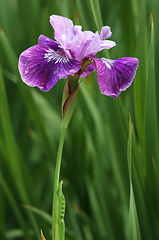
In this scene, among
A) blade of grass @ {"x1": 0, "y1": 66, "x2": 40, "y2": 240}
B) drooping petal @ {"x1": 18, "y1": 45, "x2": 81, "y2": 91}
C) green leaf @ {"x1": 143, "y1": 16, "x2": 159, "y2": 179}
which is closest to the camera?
drooping petal @ {"x1": 18, "y1": 45, "x2": 81, "y2": 91}

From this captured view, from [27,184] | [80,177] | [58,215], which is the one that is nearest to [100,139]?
[80,177]

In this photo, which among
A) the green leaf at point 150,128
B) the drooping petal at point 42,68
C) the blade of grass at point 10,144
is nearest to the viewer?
the drooping petal at point 42,68

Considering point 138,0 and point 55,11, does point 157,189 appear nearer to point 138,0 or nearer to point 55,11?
point 138,0

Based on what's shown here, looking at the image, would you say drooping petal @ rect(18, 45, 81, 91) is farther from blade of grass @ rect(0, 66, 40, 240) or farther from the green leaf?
blade of grass @ rect(0, 66, 40, 240)

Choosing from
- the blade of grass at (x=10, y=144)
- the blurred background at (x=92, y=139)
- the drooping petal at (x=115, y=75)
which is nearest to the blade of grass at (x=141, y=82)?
the blurred background at (x=92, y=139)

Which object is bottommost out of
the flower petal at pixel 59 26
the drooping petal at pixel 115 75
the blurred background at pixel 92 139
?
the blurred background at pixel 92 139

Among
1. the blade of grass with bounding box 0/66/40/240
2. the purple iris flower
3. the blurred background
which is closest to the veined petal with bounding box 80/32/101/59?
the purple iris flower

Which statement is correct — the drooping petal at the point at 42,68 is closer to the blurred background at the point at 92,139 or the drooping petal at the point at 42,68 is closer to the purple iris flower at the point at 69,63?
the purple iris flower at the point at 69,63

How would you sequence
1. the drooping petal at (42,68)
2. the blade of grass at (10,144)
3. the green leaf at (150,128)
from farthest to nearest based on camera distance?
the blade of grass at (10,144)
the green leaf at (150,128)
the drooping petal at (42,68)

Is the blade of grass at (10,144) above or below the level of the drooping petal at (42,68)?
below
